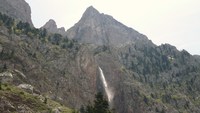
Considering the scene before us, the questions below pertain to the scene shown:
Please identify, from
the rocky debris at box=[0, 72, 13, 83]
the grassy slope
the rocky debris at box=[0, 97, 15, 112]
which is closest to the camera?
the rocky debris at box=[0, 97, 15, 112]

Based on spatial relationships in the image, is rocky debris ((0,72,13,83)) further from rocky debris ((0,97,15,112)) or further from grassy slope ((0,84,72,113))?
rocky debris ((0,97,15,112))

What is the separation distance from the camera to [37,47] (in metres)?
198

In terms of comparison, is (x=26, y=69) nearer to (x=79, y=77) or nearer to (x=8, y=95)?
(x=79, y=77)

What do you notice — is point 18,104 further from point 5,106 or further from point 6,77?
point 6,77

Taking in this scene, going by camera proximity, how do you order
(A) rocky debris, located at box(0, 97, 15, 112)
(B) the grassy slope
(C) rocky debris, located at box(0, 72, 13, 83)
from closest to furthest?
(A) rocky debris, located at box(0, 97, 15, 112) < (B) the grassy slope < (C) rocky debris, located at box(0, 72, 13, 83)

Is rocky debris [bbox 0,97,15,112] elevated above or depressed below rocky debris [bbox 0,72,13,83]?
below

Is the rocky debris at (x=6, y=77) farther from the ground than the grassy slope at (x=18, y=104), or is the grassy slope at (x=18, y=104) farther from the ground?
the rocky debris at (x=6, y=77)

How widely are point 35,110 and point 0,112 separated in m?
20.8

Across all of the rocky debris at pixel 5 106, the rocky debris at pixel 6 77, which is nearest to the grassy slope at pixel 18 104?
the rocky debris at pixel 5 106

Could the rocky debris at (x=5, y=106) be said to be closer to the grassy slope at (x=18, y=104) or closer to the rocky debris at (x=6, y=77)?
the grassy slope at (x=18, y=104)

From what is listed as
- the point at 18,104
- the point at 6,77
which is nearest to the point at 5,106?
the point at 18,104

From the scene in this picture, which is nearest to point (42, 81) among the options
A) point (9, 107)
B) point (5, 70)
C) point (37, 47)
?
point (5, 70)

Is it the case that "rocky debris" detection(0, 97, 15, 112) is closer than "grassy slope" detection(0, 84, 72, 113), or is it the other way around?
"rocky debris" detection(0, 97, 15, 112)

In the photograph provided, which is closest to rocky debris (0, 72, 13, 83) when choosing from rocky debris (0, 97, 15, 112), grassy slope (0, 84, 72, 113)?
grassy slope (0, 84, 72, 113)
